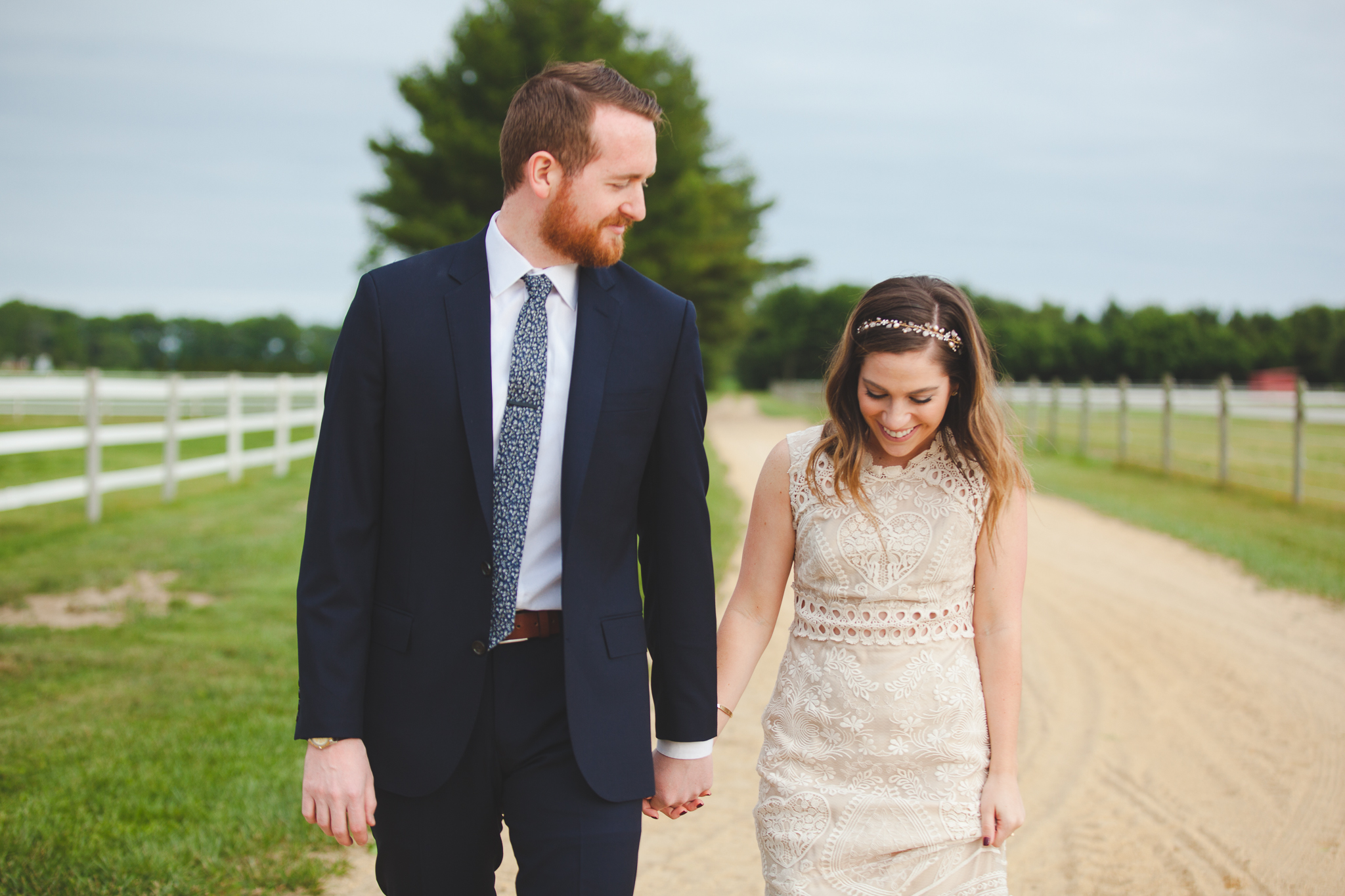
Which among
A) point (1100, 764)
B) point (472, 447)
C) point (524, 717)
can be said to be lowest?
point (1100, 764)

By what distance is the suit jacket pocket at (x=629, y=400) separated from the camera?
2059 mm

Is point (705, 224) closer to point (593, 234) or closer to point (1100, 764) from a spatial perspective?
point (1100, 764)

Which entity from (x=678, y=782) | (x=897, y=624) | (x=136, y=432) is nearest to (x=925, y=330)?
(x=897, y=624)

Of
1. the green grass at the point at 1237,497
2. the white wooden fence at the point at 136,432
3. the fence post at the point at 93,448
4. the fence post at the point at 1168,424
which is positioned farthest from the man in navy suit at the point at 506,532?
the fence post at the point at 1168,424

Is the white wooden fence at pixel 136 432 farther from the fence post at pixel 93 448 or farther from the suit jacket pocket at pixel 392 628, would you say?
the suit jacket pocket at pixel 392 628

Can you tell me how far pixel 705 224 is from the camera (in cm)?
2656

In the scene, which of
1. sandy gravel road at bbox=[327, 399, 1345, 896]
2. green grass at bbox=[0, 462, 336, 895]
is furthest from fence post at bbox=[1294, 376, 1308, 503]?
green grass at bbox=[0, 462, 336, 895]

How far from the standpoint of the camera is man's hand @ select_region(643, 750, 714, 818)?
7.28ft

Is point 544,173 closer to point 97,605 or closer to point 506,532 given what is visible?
point 506,532

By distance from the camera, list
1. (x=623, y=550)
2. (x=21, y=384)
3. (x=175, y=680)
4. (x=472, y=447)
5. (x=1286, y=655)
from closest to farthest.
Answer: (x=472, y=447) → (x=623, y=550) → (x=175, y=680) → (x=1286, y=655) → (x=21, y=384)

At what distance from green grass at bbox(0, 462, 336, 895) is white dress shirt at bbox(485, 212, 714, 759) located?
92.6 inches

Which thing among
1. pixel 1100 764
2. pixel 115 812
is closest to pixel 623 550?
pixel 115 812

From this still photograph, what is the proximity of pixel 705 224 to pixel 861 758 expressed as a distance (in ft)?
82.2

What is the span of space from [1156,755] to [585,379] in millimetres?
4474
